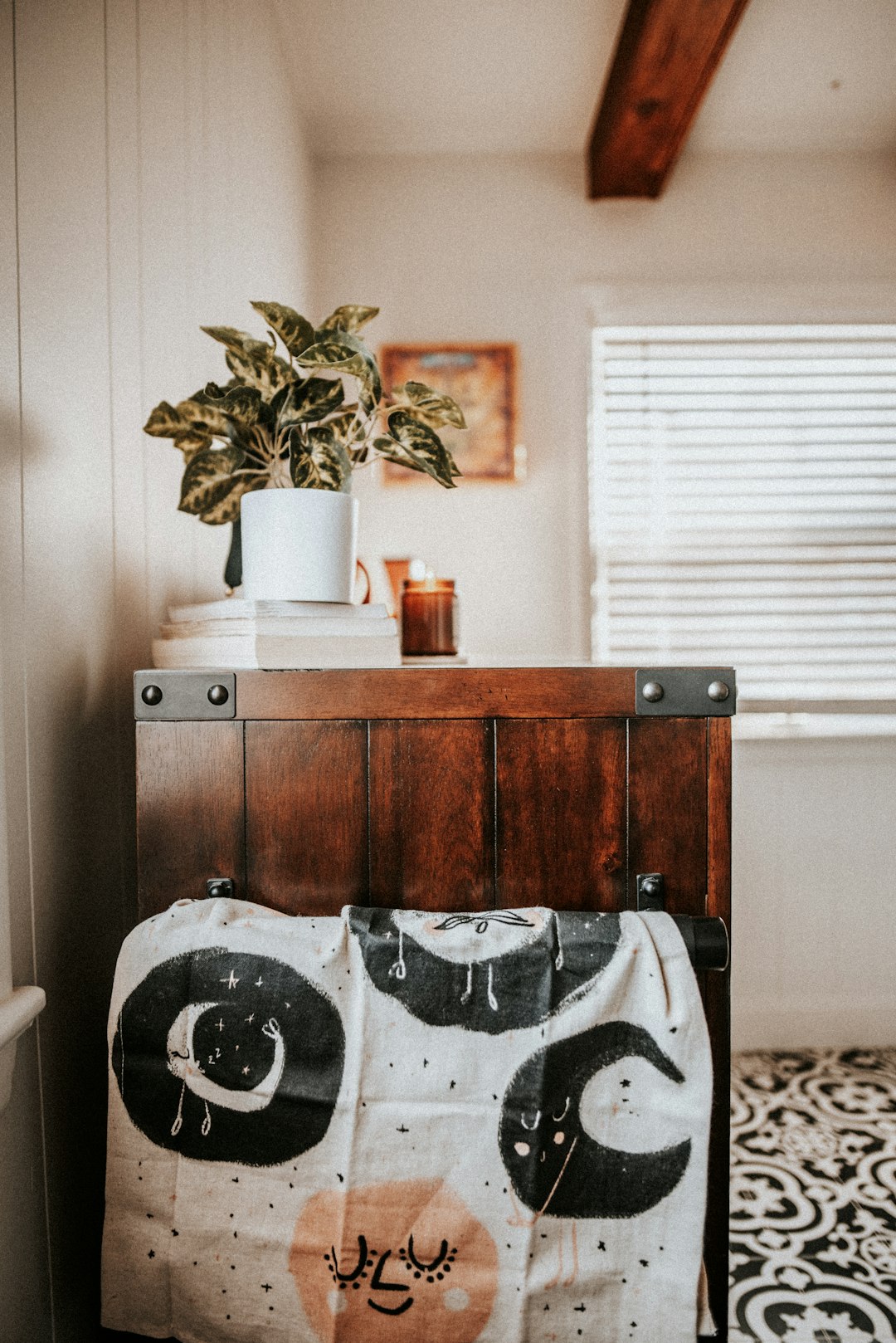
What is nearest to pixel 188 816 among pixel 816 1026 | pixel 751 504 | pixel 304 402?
pixel 304 402

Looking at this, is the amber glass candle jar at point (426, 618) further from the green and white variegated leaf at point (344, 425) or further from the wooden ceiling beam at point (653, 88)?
the wooden ceiling beam at point (653, 88)

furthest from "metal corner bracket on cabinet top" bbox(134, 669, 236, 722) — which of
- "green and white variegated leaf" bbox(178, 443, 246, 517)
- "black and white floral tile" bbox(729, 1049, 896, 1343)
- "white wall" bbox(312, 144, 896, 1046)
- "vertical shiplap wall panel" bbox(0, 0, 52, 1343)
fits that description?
"white wall" bbox(312, 144, 896, 1046)

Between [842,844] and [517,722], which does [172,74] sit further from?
[842,844]

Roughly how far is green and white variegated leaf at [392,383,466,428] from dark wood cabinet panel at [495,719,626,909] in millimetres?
380

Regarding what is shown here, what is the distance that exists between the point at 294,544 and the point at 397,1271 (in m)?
0.64

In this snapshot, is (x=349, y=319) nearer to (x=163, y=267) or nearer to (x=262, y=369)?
(x=262, y=369)

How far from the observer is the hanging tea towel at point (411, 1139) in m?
0.60

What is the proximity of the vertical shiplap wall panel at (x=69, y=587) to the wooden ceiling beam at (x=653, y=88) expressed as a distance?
120 cm

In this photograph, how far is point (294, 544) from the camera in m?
0.85

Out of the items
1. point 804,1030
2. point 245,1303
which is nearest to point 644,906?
point 245,1303

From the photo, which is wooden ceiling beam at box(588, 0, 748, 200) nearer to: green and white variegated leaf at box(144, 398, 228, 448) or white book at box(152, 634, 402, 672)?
green and white variegated leaf at box(144, 398, 228, 448)

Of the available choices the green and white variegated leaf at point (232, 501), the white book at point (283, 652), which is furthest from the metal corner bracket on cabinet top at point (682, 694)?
the green and white variegated leaf at point (232, 501)

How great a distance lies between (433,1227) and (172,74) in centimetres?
145

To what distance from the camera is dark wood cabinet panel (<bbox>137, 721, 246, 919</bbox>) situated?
2.52ft
